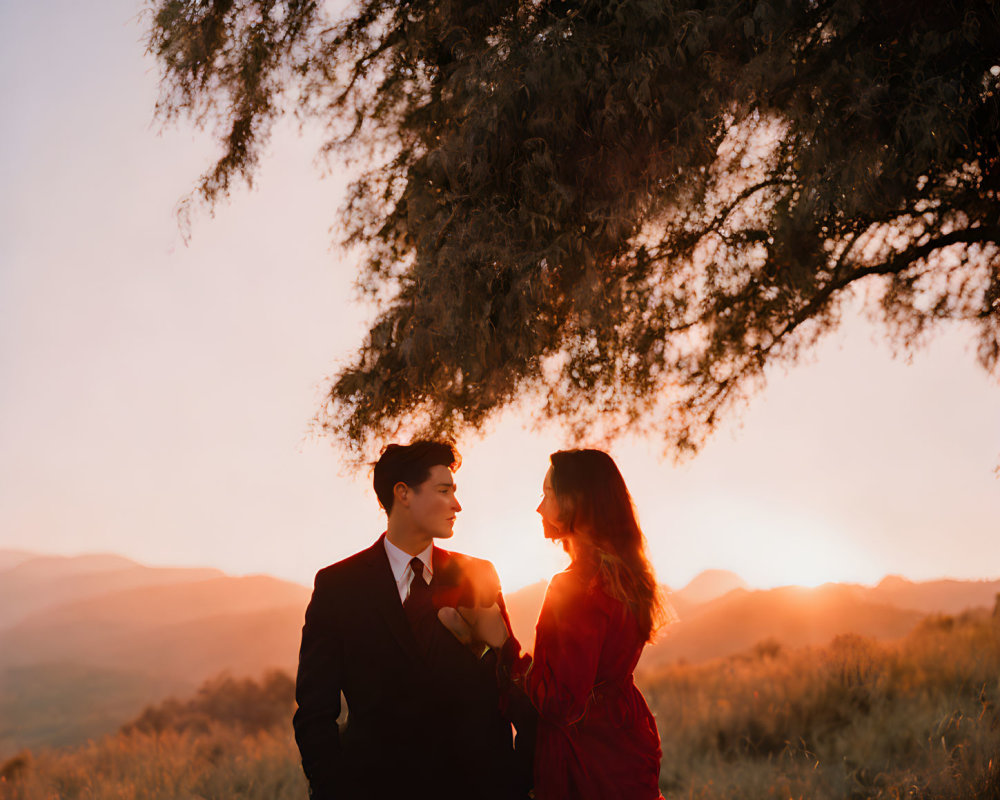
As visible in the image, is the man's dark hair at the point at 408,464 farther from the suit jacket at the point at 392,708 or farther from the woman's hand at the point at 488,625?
the woman's hand at the point at 488,625

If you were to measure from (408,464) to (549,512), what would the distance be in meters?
0.62

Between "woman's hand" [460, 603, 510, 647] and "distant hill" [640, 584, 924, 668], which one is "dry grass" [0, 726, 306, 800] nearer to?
"woman's hand" [460, 603, 510, 647]

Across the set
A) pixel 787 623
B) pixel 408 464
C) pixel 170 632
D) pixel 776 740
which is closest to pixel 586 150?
pixel 408 464

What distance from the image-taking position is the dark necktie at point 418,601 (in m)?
3.03

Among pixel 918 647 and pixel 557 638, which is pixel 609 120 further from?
pixel 918 647

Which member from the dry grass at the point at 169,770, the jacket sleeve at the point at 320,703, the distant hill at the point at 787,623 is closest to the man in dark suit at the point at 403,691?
the jacket sleeve at the point at 320,703

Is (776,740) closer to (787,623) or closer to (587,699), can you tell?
(787,623)

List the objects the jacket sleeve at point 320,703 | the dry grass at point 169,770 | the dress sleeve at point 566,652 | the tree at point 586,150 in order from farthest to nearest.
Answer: the dry grass at point 169,770 < the tree at point 586,150 < the jacket sleeve at point 320,703 < the dress sleeve at point 566,652

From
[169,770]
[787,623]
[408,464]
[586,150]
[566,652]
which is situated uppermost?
[586,150]

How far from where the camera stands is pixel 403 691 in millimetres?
2922

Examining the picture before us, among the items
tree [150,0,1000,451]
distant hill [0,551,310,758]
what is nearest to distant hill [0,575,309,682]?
distant hill [0,551,310,758]

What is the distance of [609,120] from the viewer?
4730 millimetres

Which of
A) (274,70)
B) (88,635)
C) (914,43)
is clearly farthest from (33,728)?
(914,43)

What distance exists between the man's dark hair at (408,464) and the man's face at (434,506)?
0.03 m
